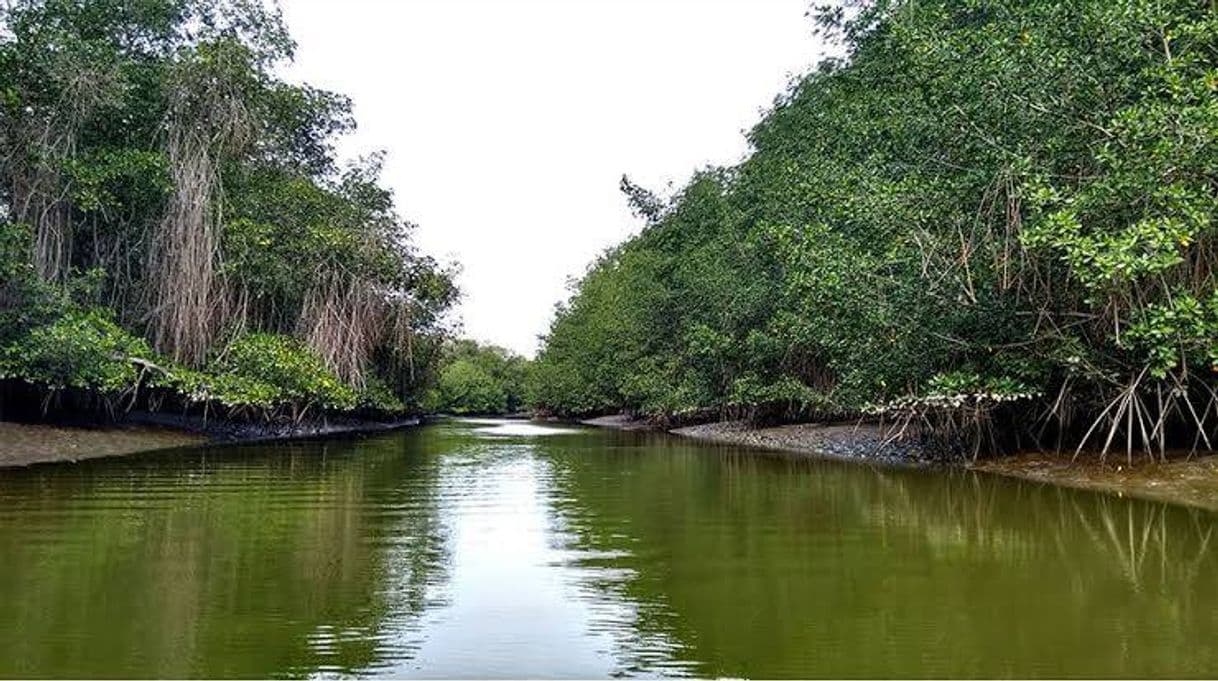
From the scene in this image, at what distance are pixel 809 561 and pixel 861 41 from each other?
1996 centimetres

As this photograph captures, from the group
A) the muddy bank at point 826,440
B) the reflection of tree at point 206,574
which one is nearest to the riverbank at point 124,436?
the reflection of tree at point 206,574

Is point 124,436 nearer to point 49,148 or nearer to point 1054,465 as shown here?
point 49,148

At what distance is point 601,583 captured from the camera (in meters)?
6.59

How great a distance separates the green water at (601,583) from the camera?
4633 millimetres

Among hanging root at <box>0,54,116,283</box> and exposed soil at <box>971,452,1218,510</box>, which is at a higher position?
hanging root at <box>0,54,116,283</box>

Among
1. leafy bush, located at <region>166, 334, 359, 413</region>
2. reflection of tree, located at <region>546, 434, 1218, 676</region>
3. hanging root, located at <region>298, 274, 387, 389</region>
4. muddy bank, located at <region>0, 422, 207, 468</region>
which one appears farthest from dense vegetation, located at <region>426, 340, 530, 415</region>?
reflection of tree, located at <region>546, 434, 1218, 676</region>

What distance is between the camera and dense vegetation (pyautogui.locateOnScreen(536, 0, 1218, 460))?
11445mm

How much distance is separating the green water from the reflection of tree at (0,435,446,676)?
28 millimetres

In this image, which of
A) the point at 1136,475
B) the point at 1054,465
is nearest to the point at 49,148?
the point at 1054,465

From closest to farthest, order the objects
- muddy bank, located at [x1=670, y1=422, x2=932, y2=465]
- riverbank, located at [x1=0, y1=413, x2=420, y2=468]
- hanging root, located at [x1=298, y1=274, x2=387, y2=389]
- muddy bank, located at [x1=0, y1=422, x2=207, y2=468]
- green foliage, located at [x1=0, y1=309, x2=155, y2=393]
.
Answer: muddy bank, located at [x1=0, y1=422, x2=207, y2=468]
green foliage, located at [x1=0, y1=309, x2=155, y2=393]
riverbank, located at [x1=0, y1=413, x2=420, y2=468]
muddy bank, located at [x1=670, y1=422, x2=932, y2=465]
hanging root, located at [x1=298, y1=274, x2=387, y2=389]

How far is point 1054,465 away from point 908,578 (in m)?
9.80

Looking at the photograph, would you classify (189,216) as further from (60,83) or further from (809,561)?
(809,561)

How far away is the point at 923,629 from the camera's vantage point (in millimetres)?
5152

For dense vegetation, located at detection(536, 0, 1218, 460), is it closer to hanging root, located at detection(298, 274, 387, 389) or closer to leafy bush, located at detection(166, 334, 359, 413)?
leafy bush, located at detection(166, 334, 359, 413)
